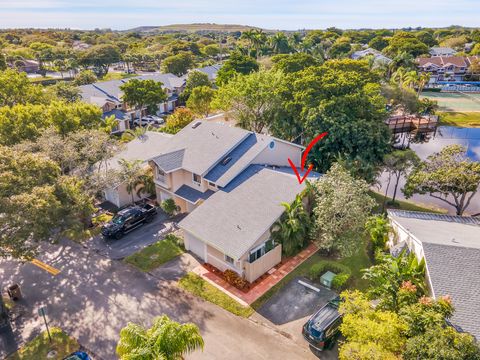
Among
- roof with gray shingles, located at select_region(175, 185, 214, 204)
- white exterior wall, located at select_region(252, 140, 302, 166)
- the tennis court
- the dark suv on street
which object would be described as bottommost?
the tennis court

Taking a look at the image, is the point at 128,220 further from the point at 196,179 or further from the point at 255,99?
the point at 255,99

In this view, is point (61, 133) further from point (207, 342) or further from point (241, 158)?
point (207, 342)

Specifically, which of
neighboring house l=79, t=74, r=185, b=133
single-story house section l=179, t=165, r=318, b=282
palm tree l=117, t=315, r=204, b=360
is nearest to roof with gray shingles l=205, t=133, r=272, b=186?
single-story house section l=179, t=165, r=318, b=282

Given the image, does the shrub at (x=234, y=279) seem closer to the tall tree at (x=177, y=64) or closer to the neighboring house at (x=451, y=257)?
the neighboring house at (x=451, y=257)

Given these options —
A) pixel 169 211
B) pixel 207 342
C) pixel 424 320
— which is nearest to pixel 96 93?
pixel 169 211

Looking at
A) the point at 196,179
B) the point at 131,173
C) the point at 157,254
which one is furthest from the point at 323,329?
the point at 131,173

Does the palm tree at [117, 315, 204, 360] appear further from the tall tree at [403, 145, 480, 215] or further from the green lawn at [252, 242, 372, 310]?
the tall tree at [403, 145, 480, 215]
